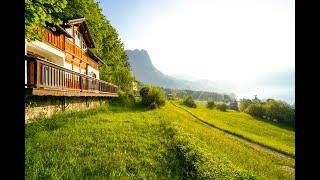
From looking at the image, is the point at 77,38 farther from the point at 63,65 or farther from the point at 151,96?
the point at 151,96

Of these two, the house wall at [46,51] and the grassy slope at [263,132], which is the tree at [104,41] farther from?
the grassy slope at [263,132]

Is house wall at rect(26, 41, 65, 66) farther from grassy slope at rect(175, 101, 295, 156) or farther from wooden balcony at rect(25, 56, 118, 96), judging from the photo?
grassy slope at rect(175, 101, 295, 156)

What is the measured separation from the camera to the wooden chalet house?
12.1 metres

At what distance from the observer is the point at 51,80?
14125mm

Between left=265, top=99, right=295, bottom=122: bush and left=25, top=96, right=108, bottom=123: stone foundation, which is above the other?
left=25, top=96, right=108, bottom=123: stone foundation

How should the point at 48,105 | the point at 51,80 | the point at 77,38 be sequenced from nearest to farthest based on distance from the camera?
the point at 51,80
the point at 48,105
the point at 77,38

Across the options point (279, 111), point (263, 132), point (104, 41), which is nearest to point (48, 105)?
point (263, 132)

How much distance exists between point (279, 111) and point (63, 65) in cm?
4070

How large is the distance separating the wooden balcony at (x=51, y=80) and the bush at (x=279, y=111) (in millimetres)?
38076

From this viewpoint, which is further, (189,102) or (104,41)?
(189,102)

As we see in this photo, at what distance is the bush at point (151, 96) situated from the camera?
137ft

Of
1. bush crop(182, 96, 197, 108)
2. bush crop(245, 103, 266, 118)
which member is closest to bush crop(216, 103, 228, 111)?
bush crop(182, 96, 197, 108)

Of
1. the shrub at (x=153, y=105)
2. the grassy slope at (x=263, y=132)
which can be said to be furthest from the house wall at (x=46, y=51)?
the grassy slope at (x=263, y=132)
